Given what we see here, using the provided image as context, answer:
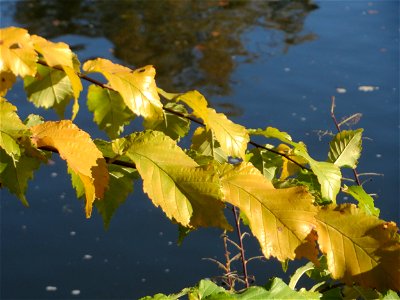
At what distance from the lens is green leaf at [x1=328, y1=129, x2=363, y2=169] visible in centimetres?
92

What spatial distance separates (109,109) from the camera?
3.01 ft

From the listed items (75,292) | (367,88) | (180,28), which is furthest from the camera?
(180,28)

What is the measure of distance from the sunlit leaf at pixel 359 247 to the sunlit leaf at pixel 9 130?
0.32 metres

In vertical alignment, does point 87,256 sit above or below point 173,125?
below

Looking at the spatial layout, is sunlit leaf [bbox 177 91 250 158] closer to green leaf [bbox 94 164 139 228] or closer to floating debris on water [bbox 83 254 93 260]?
green leaf [bbox 94 164 139 228]

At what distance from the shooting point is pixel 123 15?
289 inches

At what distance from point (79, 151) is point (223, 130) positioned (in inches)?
8.2

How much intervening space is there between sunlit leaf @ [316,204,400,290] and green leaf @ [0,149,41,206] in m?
0.33

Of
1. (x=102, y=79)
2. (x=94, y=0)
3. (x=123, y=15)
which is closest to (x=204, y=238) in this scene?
(x=102, y=79)

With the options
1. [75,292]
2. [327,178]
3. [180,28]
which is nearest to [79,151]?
[327,178]

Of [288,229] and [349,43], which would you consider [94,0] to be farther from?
[288,229]

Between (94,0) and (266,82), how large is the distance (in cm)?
347

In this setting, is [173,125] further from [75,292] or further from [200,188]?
[75,292]

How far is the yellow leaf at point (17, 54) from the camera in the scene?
686mm
